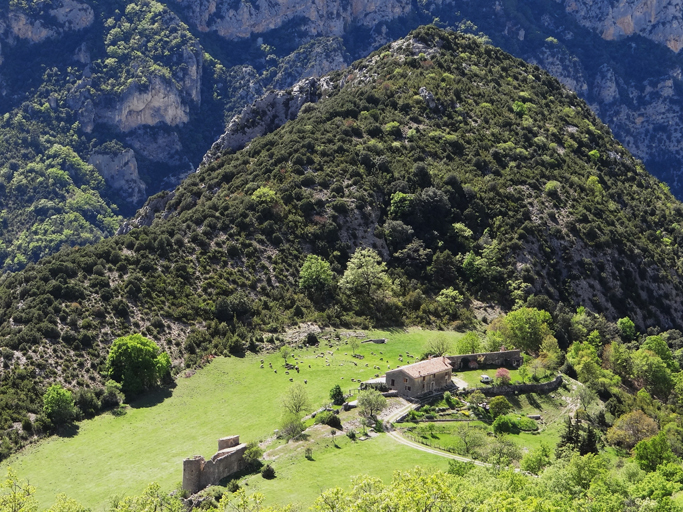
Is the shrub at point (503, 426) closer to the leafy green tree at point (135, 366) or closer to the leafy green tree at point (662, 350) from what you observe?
the leafy green tree at point (135, 366)

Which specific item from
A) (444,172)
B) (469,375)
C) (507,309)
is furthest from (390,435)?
(444,172)

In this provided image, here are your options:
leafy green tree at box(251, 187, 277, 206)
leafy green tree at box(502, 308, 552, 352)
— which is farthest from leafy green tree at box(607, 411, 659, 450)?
leafy green tree at box(251, 187, 277, 206)

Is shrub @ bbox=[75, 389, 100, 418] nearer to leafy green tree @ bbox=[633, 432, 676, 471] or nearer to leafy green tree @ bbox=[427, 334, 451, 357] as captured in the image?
leafy green tree @ bbox=[427, 334, 451, 357]

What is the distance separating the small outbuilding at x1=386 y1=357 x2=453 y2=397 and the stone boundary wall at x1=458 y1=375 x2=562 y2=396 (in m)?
2.39

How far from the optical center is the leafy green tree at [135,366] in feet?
261

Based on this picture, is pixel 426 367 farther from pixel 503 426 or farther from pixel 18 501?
pixel 18 501

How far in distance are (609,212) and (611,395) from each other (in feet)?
187

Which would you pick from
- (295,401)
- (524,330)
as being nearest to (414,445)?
(295,401)

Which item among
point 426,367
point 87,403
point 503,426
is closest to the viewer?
point 503,426

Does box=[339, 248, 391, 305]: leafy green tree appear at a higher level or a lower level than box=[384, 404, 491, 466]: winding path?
higher

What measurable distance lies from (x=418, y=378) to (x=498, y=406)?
8085 mm

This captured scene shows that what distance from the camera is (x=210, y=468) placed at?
188 ft

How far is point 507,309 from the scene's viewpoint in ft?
358

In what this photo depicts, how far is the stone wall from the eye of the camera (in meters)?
83.3
